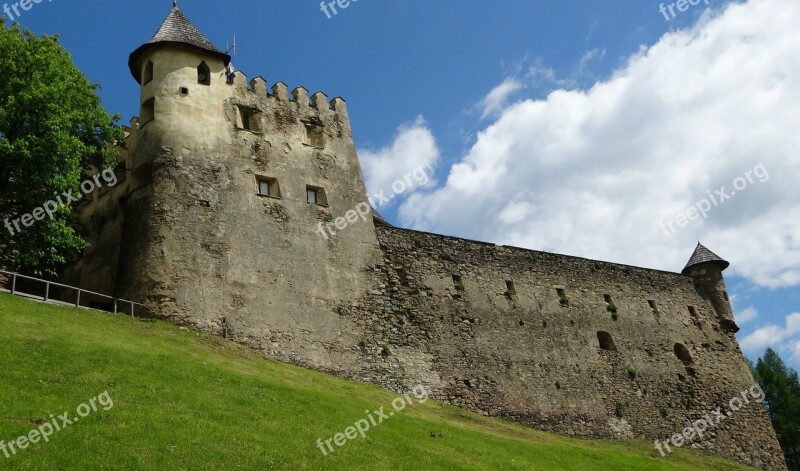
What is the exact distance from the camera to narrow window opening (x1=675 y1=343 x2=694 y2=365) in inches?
1617

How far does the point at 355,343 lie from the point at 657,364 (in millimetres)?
17411

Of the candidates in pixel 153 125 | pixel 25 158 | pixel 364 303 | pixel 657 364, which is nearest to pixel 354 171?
pixel 364 303

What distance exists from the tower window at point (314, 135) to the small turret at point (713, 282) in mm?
24277

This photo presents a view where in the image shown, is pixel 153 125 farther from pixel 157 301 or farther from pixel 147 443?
pixel 147 443

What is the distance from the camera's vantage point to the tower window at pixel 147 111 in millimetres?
32125

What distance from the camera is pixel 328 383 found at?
27.8m

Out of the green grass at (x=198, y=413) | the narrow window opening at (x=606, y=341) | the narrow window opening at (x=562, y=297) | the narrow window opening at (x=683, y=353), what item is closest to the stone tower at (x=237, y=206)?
the green grass at (x=198, y=413)

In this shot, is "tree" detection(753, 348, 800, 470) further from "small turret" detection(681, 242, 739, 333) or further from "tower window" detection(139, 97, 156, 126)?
"tower window" detection(139, 97, 156, 126)

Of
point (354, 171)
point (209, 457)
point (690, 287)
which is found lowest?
point (209, 457)

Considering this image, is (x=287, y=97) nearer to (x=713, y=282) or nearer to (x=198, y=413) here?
(x=198, y=413)

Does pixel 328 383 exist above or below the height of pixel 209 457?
above

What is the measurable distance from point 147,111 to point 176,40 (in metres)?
3.38

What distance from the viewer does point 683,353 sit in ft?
136

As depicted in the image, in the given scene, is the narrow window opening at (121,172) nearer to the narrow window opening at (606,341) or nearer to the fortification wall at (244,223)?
the fortification wall at (244,223)
